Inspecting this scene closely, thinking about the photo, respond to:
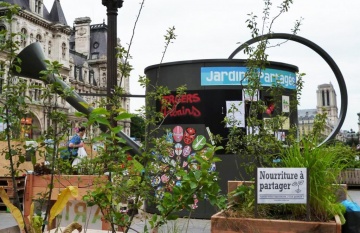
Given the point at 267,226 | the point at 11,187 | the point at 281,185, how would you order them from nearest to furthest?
the point at 267,226
the point at 281,185
the point at 11,187

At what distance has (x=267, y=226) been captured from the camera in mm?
3281

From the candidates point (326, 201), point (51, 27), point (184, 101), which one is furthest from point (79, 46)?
point (326, 201)

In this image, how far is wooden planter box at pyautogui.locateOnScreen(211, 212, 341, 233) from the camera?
317 cm

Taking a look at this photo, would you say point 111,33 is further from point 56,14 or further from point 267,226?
point 56,14

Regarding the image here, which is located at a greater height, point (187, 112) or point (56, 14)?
point (56, 14)

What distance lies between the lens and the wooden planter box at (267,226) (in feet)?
10.4

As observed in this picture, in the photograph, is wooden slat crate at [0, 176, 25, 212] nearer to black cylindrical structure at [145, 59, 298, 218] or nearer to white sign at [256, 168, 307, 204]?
black cylindrical structure at [145, 59, 298, 218]

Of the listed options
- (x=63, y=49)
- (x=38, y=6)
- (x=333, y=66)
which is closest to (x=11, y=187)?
(x=333, y=66)

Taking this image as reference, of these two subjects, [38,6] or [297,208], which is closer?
[297,208]

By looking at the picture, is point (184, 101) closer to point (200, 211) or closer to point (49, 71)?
point (200, 211)

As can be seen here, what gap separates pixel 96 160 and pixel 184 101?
19.9 ft

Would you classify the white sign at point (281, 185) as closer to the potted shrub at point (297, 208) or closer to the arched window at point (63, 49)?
the potted shrub at point (297, 208)

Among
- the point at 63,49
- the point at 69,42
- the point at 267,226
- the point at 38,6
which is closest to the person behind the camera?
the point at 267,226

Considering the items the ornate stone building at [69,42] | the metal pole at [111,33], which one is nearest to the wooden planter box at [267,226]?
the metal pole at [111,33]
